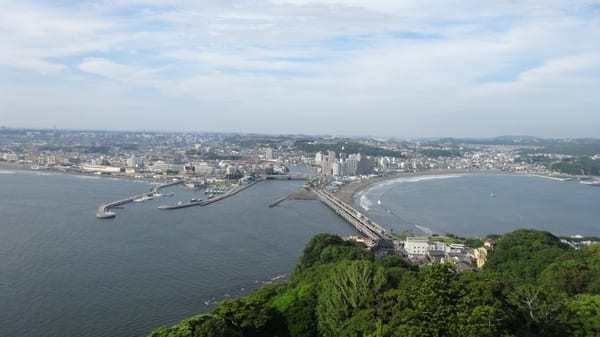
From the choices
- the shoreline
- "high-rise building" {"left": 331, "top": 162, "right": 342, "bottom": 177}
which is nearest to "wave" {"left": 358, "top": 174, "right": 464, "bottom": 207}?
the shoreline

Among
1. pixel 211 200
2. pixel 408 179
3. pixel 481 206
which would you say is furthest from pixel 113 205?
pixel 408 179

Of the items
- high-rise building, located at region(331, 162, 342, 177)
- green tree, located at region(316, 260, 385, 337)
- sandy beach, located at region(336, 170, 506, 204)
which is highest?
green tree, located at region(316, 260, 385, 337)

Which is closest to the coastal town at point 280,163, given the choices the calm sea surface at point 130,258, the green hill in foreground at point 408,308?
the calm sea surface at point 130,258

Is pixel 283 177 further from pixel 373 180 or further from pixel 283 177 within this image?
pixel 373 180

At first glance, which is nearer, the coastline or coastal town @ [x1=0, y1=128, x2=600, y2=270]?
coastal town @ [x1=0, y1=128, x2=600, y2=270]

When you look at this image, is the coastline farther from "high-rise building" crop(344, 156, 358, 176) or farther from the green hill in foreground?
the green hill in foreground

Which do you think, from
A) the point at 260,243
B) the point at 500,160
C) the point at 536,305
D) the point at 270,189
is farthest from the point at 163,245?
the point at 500,160

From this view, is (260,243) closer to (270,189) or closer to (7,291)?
(7,291)

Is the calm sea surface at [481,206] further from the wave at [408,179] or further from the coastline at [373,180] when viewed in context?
the coastline at [373,180]
